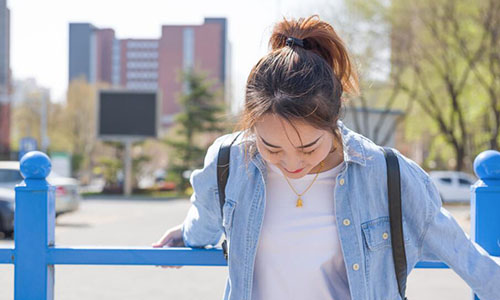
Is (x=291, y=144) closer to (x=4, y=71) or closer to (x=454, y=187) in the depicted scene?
(x=454, y=187)

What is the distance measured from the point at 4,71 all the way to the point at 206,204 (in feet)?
126

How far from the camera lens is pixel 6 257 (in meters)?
2.02

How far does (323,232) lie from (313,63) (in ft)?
1.50

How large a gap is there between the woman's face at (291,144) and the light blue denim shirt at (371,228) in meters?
0.11

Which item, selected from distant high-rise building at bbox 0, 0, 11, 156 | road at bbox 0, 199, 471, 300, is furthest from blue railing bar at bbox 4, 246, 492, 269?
distant high-rise building at bbox 0, 0, 11, 156

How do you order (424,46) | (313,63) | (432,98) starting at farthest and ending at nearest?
1. (432,98)
2. (424,46)
3. (313,63)

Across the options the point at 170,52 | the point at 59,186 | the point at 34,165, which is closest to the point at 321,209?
the point at 34,165

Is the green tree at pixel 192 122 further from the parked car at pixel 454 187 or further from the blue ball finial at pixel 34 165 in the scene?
the blue ball finial at pixel 34 165

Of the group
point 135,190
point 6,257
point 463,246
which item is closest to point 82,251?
point 6,257

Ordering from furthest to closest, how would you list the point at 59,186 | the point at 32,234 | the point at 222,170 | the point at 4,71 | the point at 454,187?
the point at 4,71
the point at 454,187
the point at 59,186
the point at 32,234
the point at 222,170

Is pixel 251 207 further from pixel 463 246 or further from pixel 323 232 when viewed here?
pixel 463 246

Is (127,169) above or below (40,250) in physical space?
below

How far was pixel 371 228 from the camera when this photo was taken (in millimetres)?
1533

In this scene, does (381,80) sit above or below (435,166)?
above
